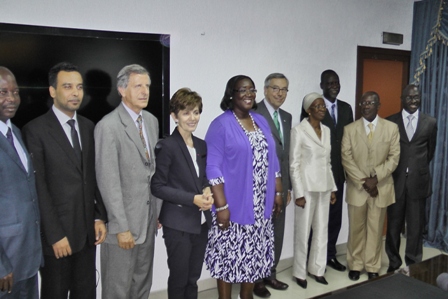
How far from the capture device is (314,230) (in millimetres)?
3531

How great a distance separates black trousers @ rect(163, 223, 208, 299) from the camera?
2.44m

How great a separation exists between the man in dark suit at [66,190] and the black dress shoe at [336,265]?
7.96 ft

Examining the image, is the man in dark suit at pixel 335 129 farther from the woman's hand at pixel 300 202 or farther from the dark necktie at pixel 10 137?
the dark necktie at pixel 10 137

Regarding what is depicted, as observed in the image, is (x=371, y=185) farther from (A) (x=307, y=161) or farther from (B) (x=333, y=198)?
(A) (x=307, y=161)

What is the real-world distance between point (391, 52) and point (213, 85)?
2.31 meters

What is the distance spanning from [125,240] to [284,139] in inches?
64.4

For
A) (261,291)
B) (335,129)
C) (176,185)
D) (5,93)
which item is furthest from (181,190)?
(335,129)

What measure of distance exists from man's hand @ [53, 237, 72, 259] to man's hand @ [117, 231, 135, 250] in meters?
0.28

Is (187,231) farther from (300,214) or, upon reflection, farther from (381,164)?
(381,164)

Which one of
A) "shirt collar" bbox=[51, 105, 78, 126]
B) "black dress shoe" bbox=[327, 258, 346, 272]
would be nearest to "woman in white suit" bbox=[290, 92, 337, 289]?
"black dress shoe" bbox=[327, 258, 346, 272]

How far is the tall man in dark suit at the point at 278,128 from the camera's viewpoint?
337cm

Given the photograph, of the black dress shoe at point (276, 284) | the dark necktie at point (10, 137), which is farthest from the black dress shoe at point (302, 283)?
the dark necktie at point (10, 137)

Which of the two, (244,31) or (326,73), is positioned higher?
(244,31)

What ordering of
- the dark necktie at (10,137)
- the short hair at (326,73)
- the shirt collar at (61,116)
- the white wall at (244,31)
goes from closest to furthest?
the dark necktie at (10,137) < the shirt collar at (61,116) < the white wall at (244,31) < the short hair at (326,73)
